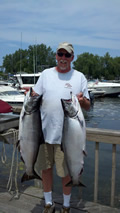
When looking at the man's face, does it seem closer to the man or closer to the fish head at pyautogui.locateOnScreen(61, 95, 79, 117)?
the man

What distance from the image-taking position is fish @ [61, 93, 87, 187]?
2.13 m

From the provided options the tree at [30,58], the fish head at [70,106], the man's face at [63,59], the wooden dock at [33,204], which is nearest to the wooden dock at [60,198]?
the wooden dock at [33,204]

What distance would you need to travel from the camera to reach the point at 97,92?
3155cm

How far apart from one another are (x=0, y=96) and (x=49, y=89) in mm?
13463

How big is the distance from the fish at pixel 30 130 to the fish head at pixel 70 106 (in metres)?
0.26

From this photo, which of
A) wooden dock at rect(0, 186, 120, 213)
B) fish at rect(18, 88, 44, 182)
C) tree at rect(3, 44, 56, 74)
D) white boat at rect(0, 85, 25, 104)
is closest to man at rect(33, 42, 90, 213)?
fish at rect(18, 88, 44, 182)

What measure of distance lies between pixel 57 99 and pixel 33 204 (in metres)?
1.36

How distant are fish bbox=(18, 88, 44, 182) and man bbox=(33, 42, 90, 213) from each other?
0.35 ft

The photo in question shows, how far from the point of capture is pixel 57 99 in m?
2.31

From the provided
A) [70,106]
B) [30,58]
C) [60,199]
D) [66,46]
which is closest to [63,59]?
[66,46]

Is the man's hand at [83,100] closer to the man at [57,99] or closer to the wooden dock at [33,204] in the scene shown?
the man at [57,99]

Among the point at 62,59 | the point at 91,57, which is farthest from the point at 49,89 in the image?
the point at 91,57

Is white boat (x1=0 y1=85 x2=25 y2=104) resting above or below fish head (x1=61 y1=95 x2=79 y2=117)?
below

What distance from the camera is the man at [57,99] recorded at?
7.64 ft
